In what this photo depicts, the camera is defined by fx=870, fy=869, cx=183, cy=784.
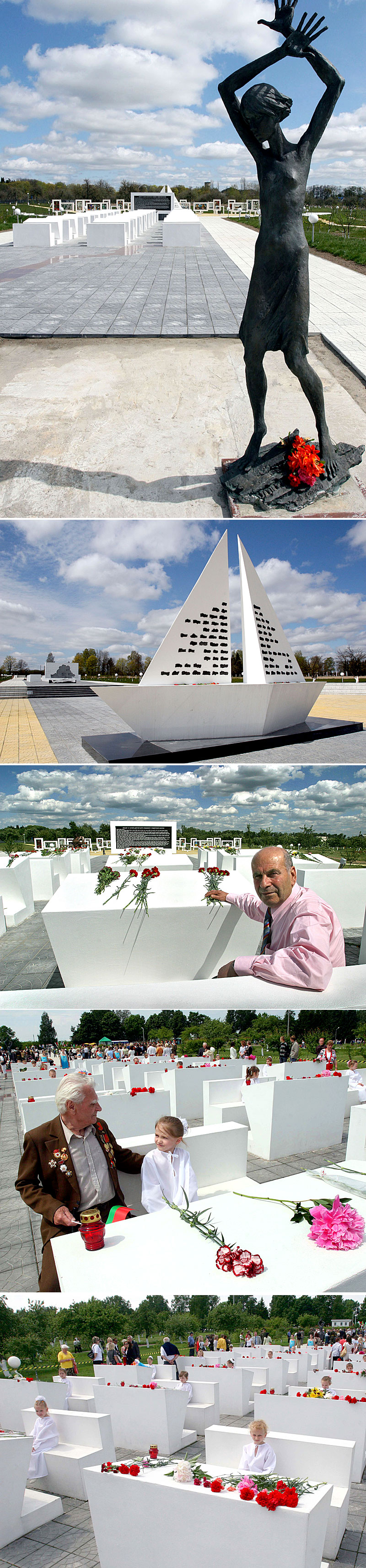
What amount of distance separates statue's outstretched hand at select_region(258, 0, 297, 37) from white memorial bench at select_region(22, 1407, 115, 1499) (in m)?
8.28

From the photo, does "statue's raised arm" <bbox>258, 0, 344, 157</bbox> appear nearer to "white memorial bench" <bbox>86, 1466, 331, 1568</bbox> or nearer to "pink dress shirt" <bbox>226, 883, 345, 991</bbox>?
"pink dress shirt" <bbox>226, 883, 345, 991</bbox>

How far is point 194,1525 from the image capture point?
11.1ft

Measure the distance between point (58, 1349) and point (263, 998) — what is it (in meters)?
2.85

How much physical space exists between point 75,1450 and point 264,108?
800cm

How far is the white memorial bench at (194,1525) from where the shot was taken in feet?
10.6

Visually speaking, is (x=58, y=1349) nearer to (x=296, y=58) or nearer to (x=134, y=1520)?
(x=134, y=1520)

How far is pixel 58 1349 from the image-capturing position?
5.88 m

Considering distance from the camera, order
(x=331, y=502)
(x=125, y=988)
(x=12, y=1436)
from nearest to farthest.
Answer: (x=12, y=1436) → (x=331, y=502) → (x=125, y=988)

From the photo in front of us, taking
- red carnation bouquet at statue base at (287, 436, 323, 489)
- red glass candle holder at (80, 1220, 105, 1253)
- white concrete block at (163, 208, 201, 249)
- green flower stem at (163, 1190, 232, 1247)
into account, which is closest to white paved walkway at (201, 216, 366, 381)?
white concrete block at (163, 208, 201, 249)

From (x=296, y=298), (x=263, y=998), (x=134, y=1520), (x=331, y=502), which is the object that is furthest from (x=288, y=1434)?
(x=296, y=298)

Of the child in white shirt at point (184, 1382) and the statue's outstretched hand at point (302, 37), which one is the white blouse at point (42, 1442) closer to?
the child in white shirt at point (184, 1382)

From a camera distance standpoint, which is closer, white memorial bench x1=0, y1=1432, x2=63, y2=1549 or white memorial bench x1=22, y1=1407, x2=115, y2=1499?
white memorial bench x1=0, y1=1432, x2=63, y2=1549

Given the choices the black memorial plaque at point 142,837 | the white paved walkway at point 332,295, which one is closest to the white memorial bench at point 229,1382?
the black memorial plaque at point 142,837

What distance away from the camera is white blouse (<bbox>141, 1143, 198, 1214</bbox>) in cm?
562
